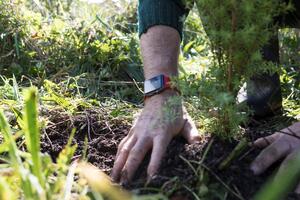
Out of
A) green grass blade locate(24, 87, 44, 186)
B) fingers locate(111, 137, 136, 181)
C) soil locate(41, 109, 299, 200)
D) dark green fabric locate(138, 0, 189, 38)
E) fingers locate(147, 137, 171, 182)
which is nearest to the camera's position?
green grass blade locate(24, 87, 44, 186)

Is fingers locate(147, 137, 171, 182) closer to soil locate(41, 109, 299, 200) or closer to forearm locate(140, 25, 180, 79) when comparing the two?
soil locate(41, 109, 299, 200)

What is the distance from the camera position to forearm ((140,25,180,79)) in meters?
1.92

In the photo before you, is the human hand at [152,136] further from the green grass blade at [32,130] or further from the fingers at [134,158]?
the green grass blade at [32,130]

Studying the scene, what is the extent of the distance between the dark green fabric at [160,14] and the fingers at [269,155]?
26.9 inches

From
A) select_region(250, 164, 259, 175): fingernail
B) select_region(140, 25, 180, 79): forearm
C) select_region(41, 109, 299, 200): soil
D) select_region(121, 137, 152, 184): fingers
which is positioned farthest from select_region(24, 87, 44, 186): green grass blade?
select_region(140, 25, 180, 79): forearm

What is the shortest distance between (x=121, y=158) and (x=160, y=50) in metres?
0.45

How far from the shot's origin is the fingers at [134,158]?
5.44ft

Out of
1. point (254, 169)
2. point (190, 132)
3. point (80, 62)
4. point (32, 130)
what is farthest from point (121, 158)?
point (80, 62)

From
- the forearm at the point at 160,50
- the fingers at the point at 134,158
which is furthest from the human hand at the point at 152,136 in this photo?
the forearm at the point at 160,50

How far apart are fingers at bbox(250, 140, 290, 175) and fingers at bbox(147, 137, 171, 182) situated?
28cm

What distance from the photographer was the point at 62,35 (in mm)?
3260

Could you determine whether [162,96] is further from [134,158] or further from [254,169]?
[254,169]

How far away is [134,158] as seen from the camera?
167 cm

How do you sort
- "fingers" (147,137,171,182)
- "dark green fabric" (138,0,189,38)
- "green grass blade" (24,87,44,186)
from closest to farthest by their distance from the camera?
"green grass blade" (24,87,44,186)
"fingers" (147,137,171,182)
"dark green fabric" (138,0,189,38)
